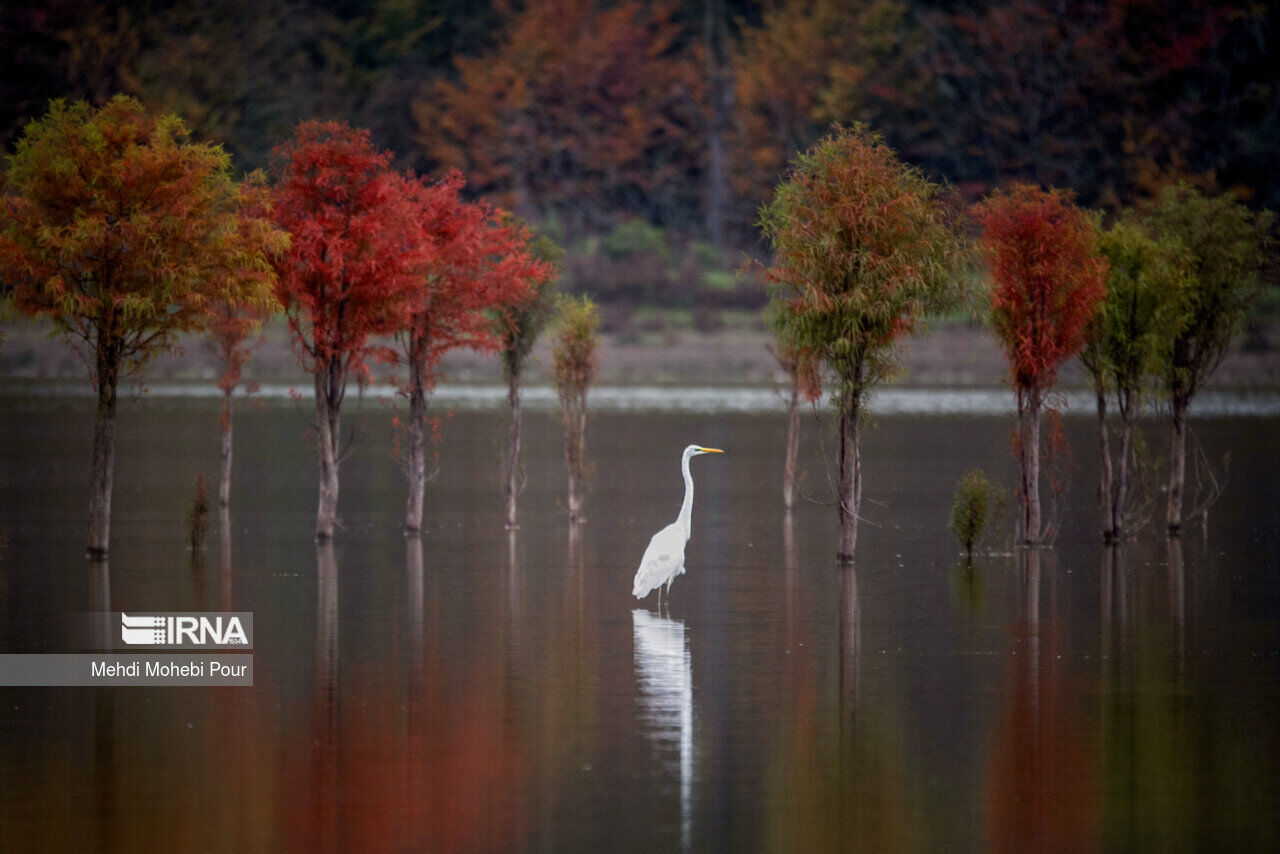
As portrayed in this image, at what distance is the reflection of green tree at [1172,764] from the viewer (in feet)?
46.7

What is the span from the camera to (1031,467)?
3169 cm

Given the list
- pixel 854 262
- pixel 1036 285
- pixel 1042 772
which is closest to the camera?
pixel 1042 772

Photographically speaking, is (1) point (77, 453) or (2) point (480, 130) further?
(2) point (480, 130)

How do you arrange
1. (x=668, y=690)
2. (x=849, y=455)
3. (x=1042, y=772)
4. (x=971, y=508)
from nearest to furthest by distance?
(x=1042, y=772), (x=668, y=690), (x=849, y=455), (x=971, y=508)

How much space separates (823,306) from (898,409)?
2012 inches

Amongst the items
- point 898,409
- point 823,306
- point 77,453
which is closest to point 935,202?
point 823,306

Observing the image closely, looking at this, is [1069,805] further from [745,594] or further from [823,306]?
[823,306]

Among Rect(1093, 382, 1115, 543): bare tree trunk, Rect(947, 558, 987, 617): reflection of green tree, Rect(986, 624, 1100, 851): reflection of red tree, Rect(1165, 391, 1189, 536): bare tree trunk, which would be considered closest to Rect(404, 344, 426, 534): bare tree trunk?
Rect(947, 558, 987, 617): reflection of green tree

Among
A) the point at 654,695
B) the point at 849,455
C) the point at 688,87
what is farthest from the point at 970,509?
the point at 688,87

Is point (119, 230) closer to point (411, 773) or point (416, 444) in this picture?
point (416, 444)

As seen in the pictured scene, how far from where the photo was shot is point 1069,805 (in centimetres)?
1498

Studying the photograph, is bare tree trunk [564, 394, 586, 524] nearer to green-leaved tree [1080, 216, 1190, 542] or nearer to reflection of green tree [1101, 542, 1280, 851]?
green-leaved tree [1080, 216, 1190, 542]

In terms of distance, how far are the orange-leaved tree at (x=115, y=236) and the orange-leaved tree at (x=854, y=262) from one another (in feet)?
29.4

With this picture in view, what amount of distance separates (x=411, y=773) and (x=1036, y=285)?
18.7m
